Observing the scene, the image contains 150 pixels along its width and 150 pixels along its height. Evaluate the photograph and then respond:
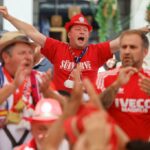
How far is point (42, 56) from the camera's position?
857 cm

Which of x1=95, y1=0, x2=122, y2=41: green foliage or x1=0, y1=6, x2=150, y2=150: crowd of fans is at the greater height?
x1=0, y1=6, x2=150, y2=150: crowd of fans

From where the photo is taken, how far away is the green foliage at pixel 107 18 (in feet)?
49.8

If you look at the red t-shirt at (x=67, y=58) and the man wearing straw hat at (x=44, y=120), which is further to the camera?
the red t-shirt at (x=67, y=58)

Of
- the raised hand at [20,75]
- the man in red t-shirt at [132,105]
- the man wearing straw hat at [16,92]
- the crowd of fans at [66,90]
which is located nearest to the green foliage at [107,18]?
the crowd of fans at [66,90]

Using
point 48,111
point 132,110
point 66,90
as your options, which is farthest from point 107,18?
point 48,111

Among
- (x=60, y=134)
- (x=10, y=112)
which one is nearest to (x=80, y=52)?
(x=10, y=112)

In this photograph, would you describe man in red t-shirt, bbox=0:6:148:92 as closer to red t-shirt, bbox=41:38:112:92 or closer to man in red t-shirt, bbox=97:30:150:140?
red t-shirt, bbox=41:38:112:92

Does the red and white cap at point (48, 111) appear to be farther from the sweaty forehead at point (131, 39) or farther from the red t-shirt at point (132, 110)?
the sweaty forehead at point (131, 39)

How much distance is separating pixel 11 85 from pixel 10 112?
18.2 inches

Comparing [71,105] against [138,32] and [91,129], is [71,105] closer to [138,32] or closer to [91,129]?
[91,129]

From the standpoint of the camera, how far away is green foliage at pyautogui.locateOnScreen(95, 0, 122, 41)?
49.8 ft

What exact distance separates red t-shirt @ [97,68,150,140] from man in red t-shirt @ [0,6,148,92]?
131cm

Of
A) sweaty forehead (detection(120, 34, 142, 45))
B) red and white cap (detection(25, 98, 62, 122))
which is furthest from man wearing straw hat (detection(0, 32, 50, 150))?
sweaty forehead (detection(120, 34, 142, 45))

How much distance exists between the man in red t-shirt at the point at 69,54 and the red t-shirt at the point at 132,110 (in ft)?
4.29
